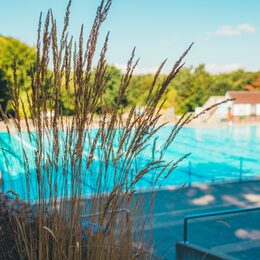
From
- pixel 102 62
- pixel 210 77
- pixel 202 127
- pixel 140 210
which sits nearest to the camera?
pixel 102 62

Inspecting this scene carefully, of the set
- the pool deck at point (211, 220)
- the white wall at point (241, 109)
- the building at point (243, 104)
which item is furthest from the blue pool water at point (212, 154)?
the white wall at point (241, 109)

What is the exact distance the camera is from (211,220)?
5387 mm

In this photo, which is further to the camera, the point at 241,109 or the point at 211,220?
the point at 241,109

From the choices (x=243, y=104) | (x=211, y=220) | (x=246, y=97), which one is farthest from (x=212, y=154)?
(x=246, y=97)

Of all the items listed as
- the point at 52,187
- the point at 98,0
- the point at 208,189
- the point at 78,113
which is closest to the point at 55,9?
the point at 98,0

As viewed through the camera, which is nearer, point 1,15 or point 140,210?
point 140,210

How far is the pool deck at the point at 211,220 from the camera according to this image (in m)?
3.92

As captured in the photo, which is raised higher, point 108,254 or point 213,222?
point 108,254

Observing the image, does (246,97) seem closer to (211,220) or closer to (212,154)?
(212,154)

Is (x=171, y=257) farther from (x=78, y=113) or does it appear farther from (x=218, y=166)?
(x=218, y=166)

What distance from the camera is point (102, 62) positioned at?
1201 millimetres

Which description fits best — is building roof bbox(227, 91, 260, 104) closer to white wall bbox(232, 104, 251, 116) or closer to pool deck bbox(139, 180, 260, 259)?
white wall bbox(232, 104, 251, 116)

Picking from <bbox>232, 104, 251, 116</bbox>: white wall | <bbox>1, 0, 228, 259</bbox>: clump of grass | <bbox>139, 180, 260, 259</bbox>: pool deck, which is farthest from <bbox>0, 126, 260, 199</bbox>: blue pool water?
<bbox>232, 104, 251, 116</bbox>: white wall

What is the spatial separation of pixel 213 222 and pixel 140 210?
Answer: 382 cm
